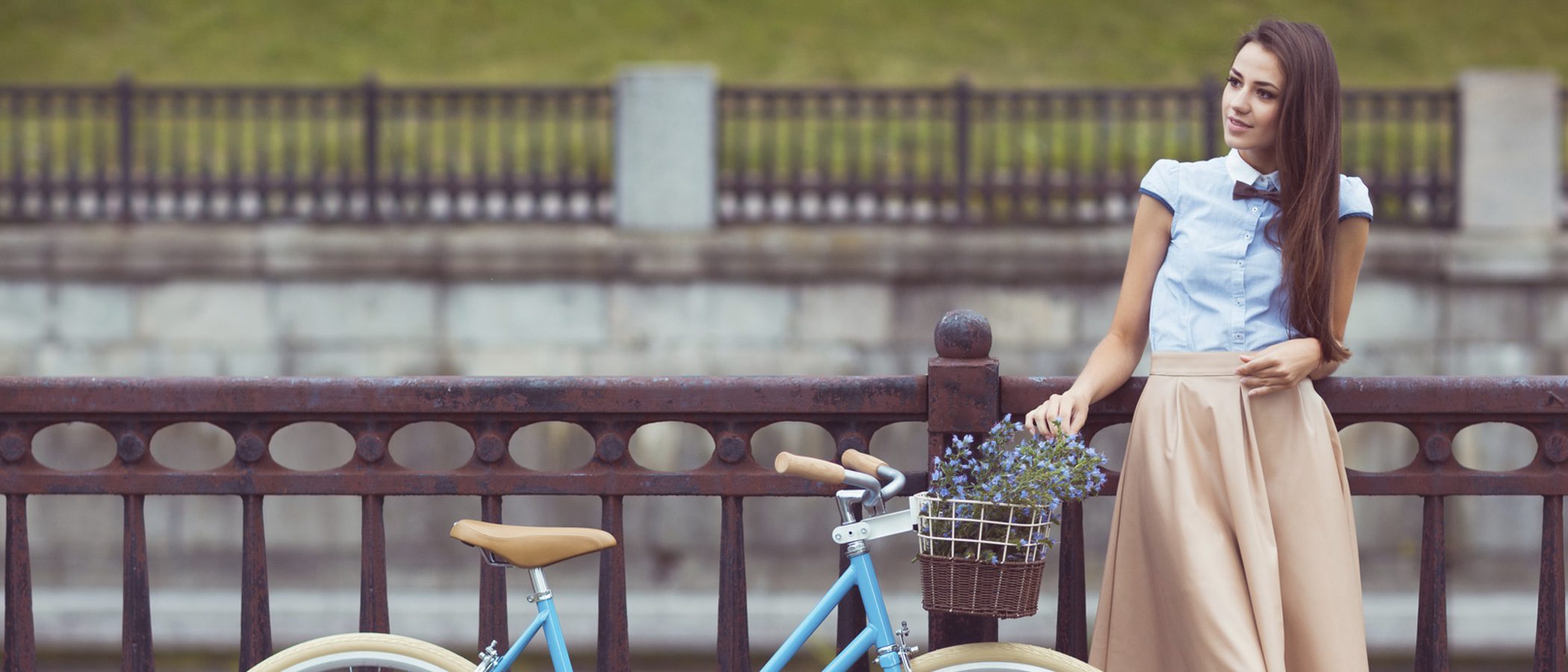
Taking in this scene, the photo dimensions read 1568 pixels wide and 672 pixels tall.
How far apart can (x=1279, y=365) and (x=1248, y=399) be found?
0.09 meters

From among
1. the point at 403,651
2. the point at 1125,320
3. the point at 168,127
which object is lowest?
the point at 403,651

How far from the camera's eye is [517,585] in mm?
10008

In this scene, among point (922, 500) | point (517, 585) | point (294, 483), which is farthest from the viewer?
point (517, 585)

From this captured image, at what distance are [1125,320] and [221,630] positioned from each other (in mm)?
8339

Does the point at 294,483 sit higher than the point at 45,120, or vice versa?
the point at 45,120

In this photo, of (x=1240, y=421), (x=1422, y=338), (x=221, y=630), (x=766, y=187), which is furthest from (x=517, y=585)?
(x=1240, y=421)

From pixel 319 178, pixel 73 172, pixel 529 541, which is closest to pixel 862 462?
pixel 529 541

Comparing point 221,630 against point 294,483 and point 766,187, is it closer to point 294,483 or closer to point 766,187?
point 766,187

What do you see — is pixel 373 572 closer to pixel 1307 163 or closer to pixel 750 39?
pixel 1307 163

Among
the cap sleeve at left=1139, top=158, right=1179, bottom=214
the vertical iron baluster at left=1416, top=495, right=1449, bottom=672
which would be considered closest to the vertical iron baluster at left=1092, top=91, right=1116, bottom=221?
the vertical iron baluster at left=1416, top=495, right=1449, bottom=672

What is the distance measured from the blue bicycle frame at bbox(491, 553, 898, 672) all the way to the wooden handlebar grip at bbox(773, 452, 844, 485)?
23 centimetres

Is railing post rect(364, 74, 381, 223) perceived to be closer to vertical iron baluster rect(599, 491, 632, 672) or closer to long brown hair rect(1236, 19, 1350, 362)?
vertical iron baluster rect(599, 491, 632, 672)

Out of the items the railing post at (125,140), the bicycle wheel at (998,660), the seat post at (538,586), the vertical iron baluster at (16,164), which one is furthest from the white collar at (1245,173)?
the vertical iron baluster at (16,164)

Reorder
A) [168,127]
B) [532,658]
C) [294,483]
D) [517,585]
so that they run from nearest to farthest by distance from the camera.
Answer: [294,483]
[532,658]
[517,585]
[168,127]
